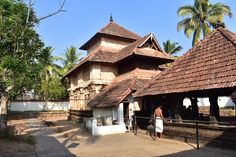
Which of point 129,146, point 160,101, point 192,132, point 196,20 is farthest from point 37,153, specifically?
point 196,20

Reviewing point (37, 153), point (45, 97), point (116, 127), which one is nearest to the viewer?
point (37, 153)

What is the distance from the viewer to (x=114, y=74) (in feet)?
A: 77.9

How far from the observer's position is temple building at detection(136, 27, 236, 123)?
11367 millimetres

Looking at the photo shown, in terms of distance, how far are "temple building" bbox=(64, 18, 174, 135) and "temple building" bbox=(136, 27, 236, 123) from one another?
2653 mm

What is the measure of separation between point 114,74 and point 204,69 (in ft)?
39.1

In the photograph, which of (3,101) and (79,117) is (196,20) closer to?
(79,117)

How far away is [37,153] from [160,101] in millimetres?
8024

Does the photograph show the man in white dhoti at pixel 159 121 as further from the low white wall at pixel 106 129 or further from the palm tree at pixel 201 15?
the palm tree at pixel 201 15

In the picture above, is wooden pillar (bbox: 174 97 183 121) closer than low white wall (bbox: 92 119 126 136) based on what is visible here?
Yes

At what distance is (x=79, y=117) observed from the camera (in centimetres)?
2492

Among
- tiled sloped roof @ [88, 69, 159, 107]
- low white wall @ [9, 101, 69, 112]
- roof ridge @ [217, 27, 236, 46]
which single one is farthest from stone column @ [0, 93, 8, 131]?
low white wall @ [9, 101, 69, 112]

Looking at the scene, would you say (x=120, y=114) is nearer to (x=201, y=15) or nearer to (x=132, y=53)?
(x=132, y=53)

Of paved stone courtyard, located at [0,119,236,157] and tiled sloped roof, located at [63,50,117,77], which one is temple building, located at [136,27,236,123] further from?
tiled sloped roof, located at [63,50,117,77]

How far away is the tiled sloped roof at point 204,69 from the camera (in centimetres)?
1132
